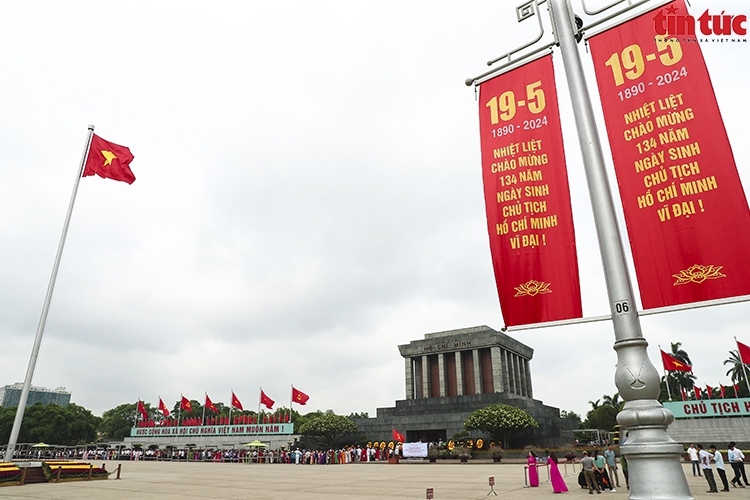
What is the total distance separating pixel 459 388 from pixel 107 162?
1984 inches

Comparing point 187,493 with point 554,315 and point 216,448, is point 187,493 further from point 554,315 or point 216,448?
point 216,448

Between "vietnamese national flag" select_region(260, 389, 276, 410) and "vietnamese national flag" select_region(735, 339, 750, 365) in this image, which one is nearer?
"vietnamese national flag" select_region(735, 339, 750, 365)

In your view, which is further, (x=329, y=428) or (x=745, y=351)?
(x=329, y=428)

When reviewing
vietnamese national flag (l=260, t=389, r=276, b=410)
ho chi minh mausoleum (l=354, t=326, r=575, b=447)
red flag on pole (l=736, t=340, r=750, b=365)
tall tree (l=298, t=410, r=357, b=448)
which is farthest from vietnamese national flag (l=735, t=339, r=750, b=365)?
vietnamese national flag (l=260, t=389, r=276, b=410)

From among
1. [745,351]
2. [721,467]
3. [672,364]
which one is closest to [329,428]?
[672,364]

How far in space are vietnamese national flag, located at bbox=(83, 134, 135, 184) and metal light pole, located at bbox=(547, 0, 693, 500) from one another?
18608mm

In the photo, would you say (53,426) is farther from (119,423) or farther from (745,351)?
(745,351)

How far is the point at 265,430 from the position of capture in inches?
2282

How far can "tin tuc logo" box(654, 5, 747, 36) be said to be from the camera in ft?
22.3

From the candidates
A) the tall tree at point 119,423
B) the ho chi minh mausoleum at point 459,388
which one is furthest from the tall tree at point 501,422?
the tall tree at point 119,423

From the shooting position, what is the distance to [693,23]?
6.77m

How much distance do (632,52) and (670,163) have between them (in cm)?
190

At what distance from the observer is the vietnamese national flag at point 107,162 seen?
19531mm

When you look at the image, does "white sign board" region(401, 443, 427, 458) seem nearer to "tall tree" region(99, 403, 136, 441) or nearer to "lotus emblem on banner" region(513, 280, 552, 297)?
"lotus emblem on banner" region(513, 280, 552, 297)
